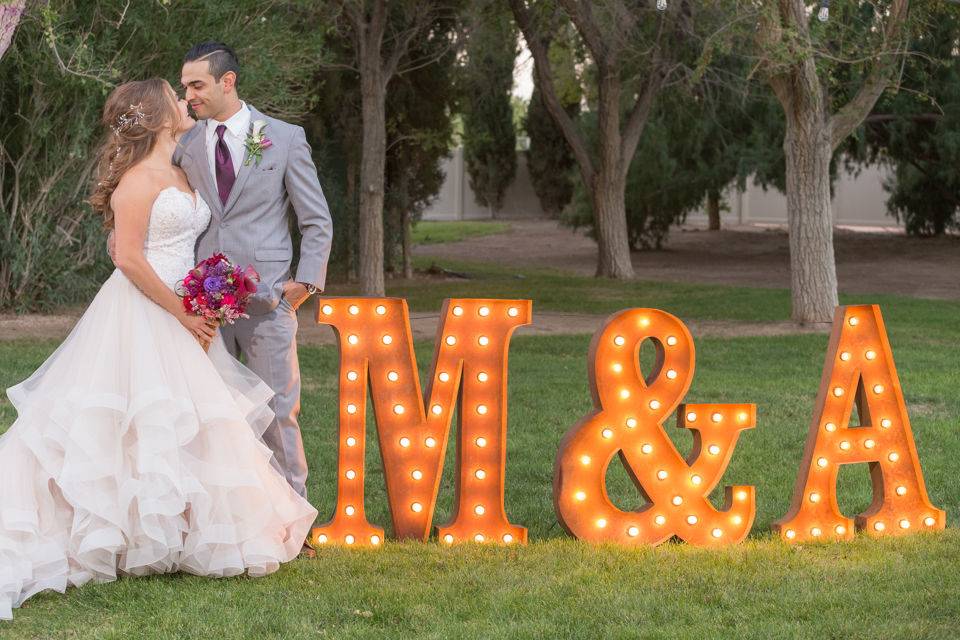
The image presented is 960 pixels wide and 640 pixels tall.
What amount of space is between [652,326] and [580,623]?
1595 millimetres

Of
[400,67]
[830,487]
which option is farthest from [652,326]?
[400,67]

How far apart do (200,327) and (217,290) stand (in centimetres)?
31

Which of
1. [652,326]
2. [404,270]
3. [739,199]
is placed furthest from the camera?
[739,199]

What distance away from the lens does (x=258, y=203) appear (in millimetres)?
5422

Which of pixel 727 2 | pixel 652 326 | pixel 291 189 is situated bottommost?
pixel 652 326

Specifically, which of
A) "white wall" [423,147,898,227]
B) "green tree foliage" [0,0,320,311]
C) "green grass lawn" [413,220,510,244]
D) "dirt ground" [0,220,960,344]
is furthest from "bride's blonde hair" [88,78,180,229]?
"green grass lawn" [413,220,510,244]

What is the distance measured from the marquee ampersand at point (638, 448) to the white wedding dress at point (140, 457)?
4.33 feet

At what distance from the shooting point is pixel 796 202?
584 inches

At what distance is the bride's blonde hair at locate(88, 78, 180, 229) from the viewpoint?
5.20 metres

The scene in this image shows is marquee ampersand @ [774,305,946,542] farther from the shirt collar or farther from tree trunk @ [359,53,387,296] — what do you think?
tree trunk @ [359,53,387,296]

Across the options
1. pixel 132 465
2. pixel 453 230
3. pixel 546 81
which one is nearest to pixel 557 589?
pixel 132 465

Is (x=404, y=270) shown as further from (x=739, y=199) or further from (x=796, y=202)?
(x=739, y=199)

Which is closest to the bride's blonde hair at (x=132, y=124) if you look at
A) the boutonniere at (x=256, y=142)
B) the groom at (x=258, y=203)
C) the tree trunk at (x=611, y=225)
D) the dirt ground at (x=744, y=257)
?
the groom at (x=258, y=203)

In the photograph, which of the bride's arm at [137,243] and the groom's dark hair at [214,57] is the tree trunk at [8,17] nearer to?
the groom's dark hair at [214,57]
